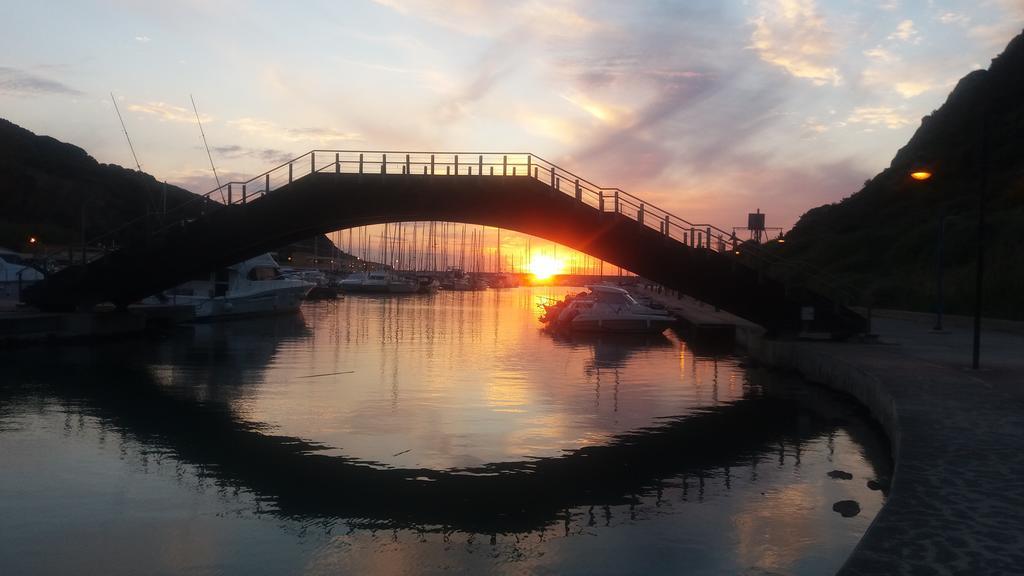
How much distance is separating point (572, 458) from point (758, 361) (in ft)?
57.4

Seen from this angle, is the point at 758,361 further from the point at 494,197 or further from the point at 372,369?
the point at 372,369

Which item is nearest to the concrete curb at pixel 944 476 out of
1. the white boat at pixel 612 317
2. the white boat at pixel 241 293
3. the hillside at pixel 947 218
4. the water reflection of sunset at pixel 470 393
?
the water reflection of sunset at pixel 470 393

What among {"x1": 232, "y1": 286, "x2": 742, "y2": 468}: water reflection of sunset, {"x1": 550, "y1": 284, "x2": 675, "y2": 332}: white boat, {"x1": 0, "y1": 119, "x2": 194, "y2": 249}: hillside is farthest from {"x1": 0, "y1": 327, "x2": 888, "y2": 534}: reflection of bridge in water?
{"x1": 0, "y1": 119, "x2": 194, "y2": 249}: hillside

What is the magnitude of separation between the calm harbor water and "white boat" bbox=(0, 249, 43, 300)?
2224 centimetres

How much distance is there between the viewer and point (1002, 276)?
133ft

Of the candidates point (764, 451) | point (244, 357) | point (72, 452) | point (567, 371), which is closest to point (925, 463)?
point (764, 451)

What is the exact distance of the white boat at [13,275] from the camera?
143ft

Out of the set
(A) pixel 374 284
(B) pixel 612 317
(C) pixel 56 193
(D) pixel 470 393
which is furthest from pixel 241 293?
(C) pixel 56 193

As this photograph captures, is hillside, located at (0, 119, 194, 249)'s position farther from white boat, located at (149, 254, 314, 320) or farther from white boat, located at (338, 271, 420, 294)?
white boat, located at (149, 254, 314, 320)

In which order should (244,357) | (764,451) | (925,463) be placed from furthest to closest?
(244,357) < (764,451) < (925,463)

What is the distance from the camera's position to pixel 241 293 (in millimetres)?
45375

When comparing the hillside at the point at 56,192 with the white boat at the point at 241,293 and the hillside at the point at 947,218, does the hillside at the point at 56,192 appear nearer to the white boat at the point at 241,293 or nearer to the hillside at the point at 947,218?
the white boat at the point at 241,293

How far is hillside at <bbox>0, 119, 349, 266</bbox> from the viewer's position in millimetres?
106787

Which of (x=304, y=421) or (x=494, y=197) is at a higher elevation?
(x=494, y=197)
